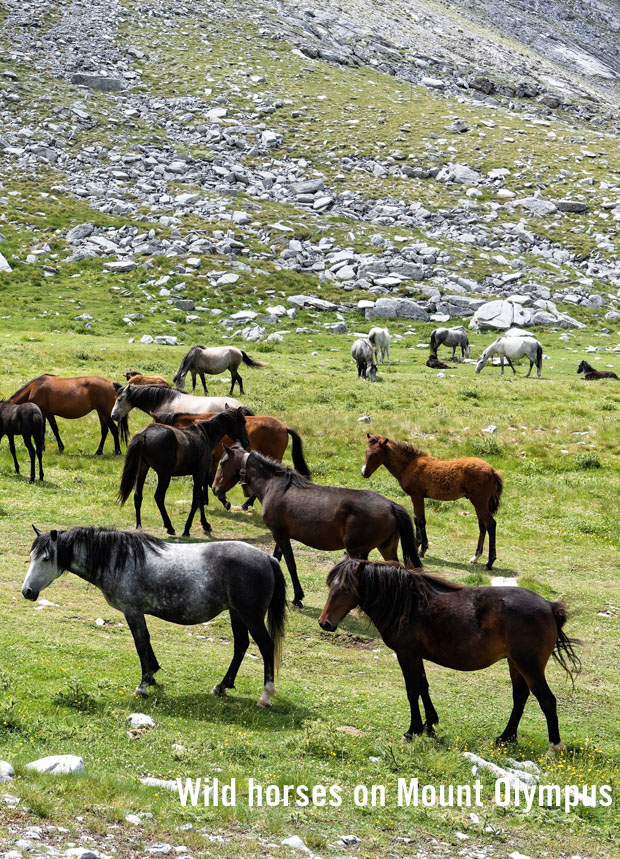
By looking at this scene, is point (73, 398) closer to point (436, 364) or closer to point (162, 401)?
point (162, 401)

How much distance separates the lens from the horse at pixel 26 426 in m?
18.3

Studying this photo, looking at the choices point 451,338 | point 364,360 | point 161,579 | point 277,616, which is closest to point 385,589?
point 277,616

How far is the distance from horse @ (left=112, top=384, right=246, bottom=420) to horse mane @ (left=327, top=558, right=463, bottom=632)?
1056 cm

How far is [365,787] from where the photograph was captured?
673 cm

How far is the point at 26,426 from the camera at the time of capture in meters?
18.3

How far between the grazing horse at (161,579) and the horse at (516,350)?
28044 millimetres

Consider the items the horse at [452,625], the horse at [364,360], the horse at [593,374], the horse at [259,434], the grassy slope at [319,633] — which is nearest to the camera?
the grassy slope at [319,633]

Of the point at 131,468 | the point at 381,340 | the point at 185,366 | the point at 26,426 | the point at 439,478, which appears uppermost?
the point at 381,340

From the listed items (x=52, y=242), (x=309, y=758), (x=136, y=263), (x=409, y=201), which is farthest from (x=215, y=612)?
(x=409, y=201)

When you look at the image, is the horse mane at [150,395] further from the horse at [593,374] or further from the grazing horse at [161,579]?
the horse at [593,374]

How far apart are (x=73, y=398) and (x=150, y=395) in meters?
2.63

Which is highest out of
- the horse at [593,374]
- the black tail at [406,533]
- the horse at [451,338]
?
the horse at [451,338]

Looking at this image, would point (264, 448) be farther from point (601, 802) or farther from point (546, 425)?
point (601, 802)

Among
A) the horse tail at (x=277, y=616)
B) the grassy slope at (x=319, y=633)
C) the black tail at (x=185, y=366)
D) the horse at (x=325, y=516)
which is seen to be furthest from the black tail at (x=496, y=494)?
the black tail at (x=185, y=366)
